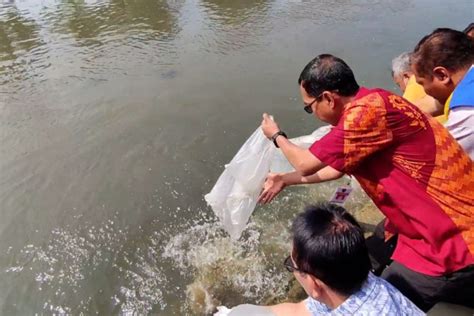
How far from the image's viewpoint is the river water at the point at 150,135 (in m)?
3.66

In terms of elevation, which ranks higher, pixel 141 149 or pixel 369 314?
pixel 369 314

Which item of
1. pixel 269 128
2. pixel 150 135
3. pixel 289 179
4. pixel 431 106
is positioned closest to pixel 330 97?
pixel 269 128

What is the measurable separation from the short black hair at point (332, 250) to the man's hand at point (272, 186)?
0.89 metres

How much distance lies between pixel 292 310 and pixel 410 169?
877 millimetres

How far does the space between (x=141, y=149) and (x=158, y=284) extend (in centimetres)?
238

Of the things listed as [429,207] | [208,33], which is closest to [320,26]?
[208,33]

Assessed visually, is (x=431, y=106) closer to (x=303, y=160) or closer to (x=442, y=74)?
(x=442, y=74)

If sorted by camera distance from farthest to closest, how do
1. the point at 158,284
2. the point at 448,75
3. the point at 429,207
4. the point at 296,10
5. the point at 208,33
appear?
the point at 296,10
the point at 208,33
the point at 158,284
the point at 448,75
the point at 429,207

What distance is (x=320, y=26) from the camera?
10.0m

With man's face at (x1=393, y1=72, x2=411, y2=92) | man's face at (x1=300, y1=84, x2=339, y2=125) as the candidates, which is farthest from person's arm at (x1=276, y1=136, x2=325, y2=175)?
man's face at (x1=393, y1=72, x2=411, y2=92)

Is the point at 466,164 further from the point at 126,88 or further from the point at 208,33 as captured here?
the point at 208,33

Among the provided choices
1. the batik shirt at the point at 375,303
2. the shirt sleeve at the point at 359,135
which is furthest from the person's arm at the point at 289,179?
the batik shirt at the point at 375,303

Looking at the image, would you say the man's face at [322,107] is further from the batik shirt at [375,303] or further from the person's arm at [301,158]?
the batik shirt at [375,303]

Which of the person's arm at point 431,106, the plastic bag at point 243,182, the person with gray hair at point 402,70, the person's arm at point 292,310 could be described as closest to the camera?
the person's arm at point 292,310
